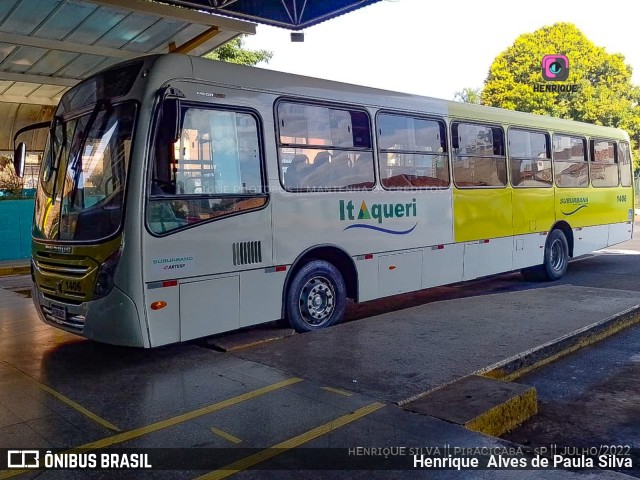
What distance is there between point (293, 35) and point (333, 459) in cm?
983

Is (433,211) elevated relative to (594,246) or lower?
elevated

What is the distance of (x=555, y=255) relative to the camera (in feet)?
36.4

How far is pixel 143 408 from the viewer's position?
4.51 m

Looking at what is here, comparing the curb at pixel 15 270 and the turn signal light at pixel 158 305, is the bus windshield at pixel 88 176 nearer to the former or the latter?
the turn signal light at pixel 158 305

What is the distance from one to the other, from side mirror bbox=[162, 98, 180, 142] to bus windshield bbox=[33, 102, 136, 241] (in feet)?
0.96

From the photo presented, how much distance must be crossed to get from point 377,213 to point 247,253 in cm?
215

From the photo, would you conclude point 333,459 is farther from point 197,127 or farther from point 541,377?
point 197,127

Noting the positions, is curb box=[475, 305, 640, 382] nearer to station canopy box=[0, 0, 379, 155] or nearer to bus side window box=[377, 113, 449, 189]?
bus side window box=[377, 113, 449, 189]

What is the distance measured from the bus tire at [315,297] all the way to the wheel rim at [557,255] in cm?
567

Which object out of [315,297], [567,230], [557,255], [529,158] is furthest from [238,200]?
[567,230]

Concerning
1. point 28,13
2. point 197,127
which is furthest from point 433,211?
point 28,13

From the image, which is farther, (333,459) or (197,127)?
(197,127)

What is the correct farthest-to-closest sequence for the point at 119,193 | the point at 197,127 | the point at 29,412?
1. the point at 197,127
2. the point at 119,193
3. the point at 29,412

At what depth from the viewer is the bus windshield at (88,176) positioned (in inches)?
209
